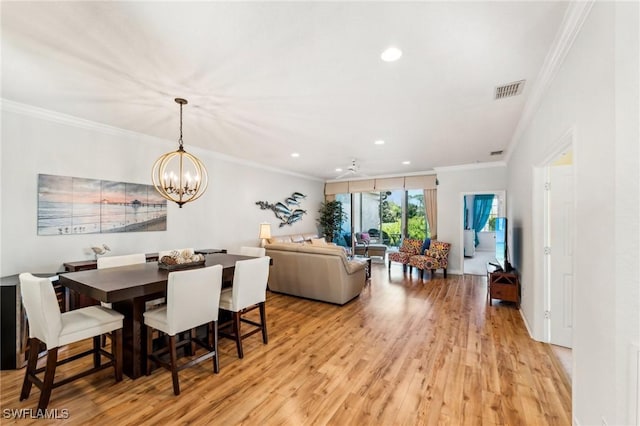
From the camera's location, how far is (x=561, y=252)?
2.83m

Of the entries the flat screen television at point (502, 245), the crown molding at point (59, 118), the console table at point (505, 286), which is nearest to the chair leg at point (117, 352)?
the crown molding at point (59, 118)

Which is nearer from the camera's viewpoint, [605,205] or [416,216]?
[605,205]

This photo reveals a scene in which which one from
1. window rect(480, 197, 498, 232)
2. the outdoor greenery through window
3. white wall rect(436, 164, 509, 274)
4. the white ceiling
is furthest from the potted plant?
window rect(480, 197, 498, 232)

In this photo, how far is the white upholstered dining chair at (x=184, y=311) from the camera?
2164mm

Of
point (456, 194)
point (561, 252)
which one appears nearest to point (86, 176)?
point (561, 252)

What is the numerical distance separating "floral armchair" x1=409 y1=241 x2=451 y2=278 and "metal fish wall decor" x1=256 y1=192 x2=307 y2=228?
336 centimetres

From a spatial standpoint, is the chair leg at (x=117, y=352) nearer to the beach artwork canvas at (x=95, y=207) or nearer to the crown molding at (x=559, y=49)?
the beach artwork canvas at (x=95, y=207)

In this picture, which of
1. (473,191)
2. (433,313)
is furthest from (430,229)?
(433,313)

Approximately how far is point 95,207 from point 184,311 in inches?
103

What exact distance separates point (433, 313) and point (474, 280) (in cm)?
277

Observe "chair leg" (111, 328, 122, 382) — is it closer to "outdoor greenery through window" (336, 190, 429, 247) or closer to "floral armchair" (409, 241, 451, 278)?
"floral armchair" (409, 241, 451, 278)

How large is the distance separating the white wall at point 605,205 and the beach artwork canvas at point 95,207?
5.12m

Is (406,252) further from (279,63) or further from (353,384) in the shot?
(279,63)

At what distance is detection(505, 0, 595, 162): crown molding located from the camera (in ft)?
5.16
